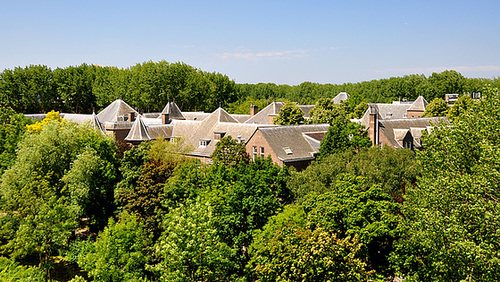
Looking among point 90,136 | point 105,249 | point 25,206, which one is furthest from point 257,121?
point 105,249

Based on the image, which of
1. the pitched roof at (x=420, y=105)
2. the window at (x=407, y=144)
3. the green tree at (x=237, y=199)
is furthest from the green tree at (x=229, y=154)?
the pitched roof at (x=420, y=105)

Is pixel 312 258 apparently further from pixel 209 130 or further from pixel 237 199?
pixel 209 130

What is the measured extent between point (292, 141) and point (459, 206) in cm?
2975

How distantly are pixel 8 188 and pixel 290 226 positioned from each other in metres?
29.0

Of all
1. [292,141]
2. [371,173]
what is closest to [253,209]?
[371,173]

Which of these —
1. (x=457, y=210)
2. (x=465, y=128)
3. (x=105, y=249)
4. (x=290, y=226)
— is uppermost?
(x=465, y=128)

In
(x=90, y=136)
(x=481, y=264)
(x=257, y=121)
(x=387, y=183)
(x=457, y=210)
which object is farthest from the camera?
(x=257, y=121)

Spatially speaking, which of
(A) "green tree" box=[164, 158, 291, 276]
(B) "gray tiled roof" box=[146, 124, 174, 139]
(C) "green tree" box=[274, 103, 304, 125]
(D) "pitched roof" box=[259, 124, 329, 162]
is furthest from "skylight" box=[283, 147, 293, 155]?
(B) "gray tiled roof" box=[146, 124, 174, 139]

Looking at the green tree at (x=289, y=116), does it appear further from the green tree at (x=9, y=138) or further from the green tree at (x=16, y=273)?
the green tree at (x=16, y=273)

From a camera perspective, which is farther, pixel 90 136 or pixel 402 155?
pixel 90 136

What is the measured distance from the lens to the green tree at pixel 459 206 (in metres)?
17.8

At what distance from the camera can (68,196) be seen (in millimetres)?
41969

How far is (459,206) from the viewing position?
18.7 m

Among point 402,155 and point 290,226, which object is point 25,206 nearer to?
point 290,226
